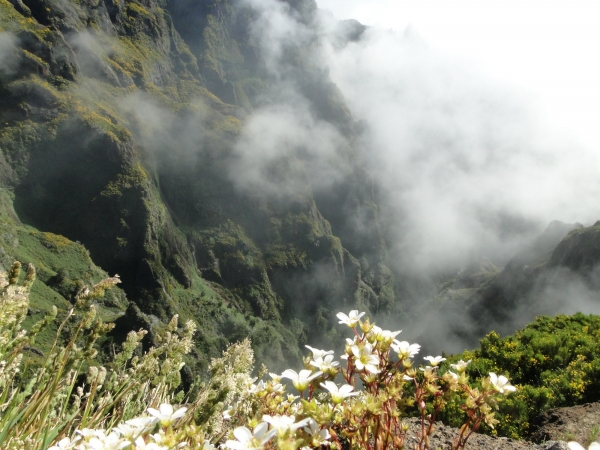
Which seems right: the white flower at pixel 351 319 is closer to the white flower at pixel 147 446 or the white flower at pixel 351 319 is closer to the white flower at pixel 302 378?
the white flower at pixel 302 378

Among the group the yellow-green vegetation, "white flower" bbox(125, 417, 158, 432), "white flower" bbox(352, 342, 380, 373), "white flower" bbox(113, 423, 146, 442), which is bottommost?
"white flower" bbox(113, 423, 146, 442)

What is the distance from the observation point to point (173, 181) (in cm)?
12650

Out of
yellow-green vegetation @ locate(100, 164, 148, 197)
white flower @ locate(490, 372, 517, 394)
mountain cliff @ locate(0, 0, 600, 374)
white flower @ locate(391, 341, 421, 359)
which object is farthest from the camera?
yellow-green vegetation @ locate(100, 164, 148, 197)

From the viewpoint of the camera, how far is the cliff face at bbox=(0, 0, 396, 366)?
93.6m

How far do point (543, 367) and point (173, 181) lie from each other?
429 feet

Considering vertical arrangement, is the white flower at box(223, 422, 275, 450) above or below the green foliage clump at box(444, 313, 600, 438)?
below

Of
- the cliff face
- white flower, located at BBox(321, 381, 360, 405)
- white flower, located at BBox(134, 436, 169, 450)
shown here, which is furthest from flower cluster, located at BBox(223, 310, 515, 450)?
the cliff face

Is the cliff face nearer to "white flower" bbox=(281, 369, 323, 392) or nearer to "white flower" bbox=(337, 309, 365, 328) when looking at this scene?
"white flower" bbox=(337, 309, 365, 328)

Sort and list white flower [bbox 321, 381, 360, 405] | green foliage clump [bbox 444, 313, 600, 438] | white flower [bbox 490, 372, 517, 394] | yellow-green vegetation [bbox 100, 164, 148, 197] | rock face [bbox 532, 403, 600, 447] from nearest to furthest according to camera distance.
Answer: white flower [bbox 321, 381, 360, 405]
white flower [bbox 490, 372, 517, 394]
rock face [bbox 532, 403, 600, 447]
green foliage clump [bbox 444, 313, 600, 438]
yellow-green vegetation [bbox 100, 164, 148, 197]

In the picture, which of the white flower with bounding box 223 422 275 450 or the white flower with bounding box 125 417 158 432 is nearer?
the white flower with bounding box 223 422 275 450

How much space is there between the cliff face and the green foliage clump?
75758 millimetres

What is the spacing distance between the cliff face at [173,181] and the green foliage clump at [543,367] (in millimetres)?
75758

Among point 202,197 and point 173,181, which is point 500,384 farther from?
point 202,197

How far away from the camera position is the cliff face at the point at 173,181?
93.6 m
